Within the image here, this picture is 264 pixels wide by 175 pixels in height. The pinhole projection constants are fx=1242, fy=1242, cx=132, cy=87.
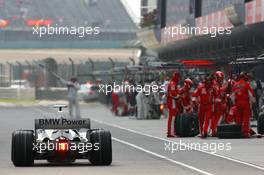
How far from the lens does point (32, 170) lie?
1847cm

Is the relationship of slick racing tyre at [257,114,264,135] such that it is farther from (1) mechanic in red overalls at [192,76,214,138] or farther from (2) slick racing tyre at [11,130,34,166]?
(2) slick racing tyre at [11,130,34,166]

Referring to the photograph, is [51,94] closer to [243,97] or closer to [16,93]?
[16,93]

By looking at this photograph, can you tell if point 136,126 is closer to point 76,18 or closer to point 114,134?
point 114,134

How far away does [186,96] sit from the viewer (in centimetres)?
2952

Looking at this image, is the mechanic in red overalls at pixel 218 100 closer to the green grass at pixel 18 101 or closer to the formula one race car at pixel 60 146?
the formula one race car at pixel 60 146

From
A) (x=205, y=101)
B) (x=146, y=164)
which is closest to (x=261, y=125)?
(x=205, y=101)

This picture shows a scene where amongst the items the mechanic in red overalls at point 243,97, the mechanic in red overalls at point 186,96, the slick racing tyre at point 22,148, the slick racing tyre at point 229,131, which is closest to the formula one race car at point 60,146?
the slick racing tyre at point 22,148

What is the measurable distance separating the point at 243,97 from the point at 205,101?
1.01m

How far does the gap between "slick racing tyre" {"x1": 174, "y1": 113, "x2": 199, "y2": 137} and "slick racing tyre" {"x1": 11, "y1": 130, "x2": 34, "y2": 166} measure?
1048cm

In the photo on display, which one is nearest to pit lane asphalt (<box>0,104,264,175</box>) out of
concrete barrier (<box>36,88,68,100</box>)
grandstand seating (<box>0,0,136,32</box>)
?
concrete barrier (<box>36,88,68,100</box>)

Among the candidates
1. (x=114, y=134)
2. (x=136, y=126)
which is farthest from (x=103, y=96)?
(x=114, y=134)

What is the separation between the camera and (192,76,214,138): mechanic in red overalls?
2833cm

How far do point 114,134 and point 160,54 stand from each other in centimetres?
3940

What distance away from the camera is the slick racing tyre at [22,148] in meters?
19.0
